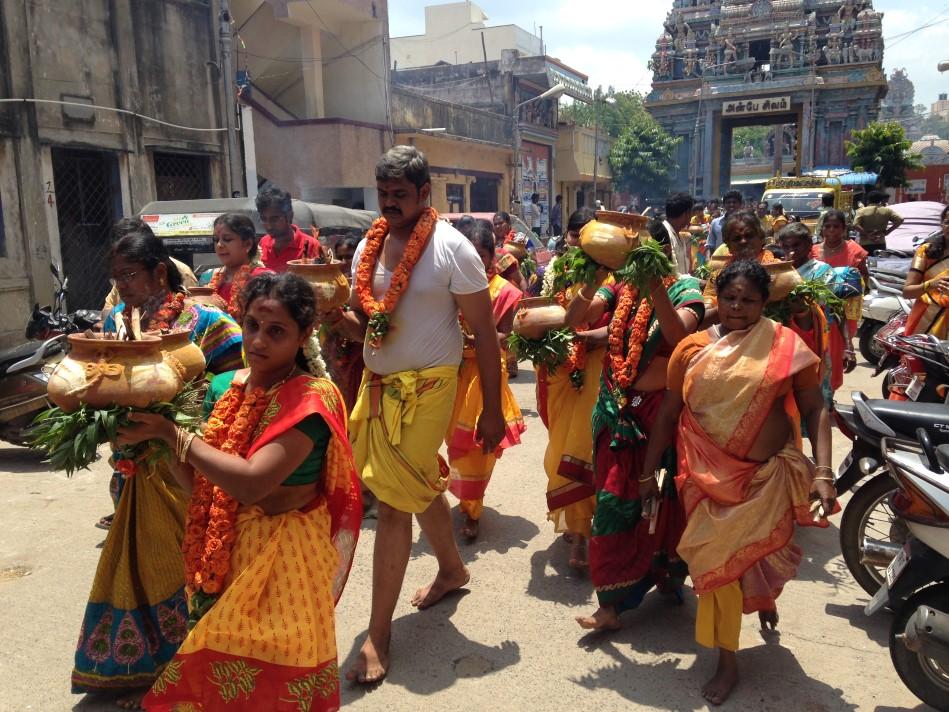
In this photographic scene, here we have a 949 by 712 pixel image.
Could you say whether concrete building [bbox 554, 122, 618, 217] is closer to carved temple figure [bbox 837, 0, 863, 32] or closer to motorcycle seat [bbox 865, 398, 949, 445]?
carved temple figure [bbox 837, 0, 863, 32]

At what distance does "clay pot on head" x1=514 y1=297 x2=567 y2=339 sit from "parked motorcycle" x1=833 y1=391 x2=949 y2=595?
4.67ft

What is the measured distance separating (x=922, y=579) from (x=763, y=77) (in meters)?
42.5

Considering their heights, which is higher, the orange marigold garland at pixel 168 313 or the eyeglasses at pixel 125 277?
the eyeglasses at pixel 125 277

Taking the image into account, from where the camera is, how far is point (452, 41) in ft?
135

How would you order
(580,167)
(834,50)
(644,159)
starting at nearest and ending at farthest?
1. (834,50)
2. (580,167)
3. (644,159)

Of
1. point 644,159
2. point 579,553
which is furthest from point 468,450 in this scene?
point 644,159

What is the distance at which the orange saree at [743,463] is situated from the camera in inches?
115

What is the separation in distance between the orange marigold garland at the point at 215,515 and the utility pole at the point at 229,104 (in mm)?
13145

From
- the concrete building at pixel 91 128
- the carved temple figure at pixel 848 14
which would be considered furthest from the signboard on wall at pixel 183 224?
the carved temple figure at pixel 848 14

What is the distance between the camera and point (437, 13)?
4203 centimetres

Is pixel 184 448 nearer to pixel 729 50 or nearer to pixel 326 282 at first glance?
pixel 326 282

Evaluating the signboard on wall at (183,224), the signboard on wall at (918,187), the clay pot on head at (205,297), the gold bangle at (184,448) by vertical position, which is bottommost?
the gold bangle at (184,448)

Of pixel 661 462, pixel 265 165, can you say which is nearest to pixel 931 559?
pixel 661 462

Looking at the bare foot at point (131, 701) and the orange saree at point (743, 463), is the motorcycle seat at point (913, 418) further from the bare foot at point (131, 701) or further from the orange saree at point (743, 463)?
the bare foot at point (131, 701)
